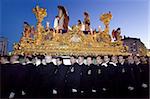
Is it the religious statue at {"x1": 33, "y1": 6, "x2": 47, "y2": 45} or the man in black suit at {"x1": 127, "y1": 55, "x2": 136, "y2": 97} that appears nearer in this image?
the man in black suit at {"x1": 127, "y1": 55, "x2": 136, "y2": 97}

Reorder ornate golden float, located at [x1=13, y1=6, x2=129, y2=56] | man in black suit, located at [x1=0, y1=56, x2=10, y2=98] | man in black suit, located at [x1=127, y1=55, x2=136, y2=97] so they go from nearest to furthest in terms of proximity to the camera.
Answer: man in black suit, located at [x1=0, y1=56, x2=10, y2=98], man in black suit, located at [x1=127, y1=55, x2=136, y2=97], ornate golden float, located at [x1=13, y1=6, x2=129, y2=56]

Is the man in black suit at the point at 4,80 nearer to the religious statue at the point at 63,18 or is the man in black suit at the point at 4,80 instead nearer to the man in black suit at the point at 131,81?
the man in black suit at the point at 131,81

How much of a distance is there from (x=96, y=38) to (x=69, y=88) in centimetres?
392

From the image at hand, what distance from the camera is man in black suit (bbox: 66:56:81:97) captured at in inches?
184

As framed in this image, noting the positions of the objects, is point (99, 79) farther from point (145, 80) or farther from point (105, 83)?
point (145, 80)

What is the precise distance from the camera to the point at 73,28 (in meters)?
8.47

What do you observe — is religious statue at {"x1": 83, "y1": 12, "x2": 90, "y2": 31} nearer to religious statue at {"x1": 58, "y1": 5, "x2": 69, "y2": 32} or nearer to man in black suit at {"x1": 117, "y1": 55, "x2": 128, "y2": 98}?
religious statue at {"x1": 58, "y1": 5, "x2": 69, "y2": 32}

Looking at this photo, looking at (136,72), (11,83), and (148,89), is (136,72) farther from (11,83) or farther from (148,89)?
(11,83)

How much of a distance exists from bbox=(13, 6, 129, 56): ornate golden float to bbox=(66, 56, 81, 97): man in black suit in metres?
2.89

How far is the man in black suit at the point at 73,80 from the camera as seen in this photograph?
4672mm

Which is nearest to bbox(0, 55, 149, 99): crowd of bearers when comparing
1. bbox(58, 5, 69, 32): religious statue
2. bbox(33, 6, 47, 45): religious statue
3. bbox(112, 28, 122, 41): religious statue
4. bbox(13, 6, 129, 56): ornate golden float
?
bbox(13, 6, 129, 56): ornate golden float

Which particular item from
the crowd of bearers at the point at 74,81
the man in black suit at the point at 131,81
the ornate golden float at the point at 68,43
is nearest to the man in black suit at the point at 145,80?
the crowd of bearers at the point at 74,81

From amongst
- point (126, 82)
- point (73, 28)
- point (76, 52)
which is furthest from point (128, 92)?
point (73, 28)

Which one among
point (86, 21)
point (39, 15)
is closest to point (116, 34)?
point (86, 21)
